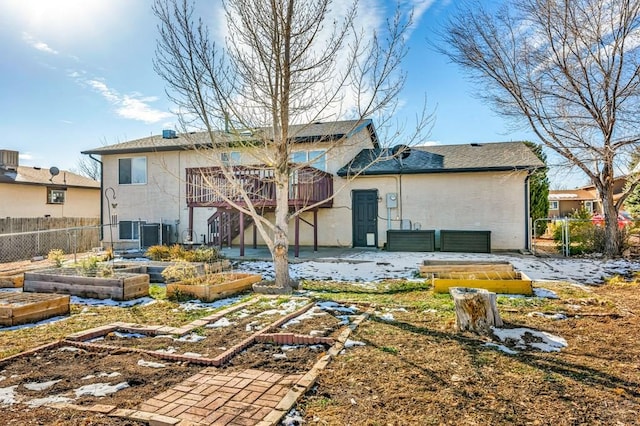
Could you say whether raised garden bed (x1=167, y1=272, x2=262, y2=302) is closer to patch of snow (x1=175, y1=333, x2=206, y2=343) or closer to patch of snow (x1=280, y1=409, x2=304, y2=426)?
patch of snow (x1=175, y1=333, x2=206, y2=343)

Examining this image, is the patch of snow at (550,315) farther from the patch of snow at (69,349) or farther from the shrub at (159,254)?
the shrub at (159,254)

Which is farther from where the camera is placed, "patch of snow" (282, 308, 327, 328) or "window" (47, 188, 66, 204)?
"window" (47, 188, 66, 204)

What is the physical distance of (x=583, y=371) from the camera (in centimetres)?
322

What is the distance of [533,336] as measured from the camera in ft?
13.7

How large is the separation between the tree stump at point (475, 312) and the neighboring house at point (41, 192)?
2038 cm

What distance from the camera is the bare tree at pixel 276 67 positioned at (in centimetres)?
615

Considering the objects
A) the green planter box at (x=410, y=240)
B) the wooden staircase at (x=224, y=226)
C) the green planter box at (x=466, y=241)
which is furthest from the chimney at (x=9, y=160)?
the green planter box at (x=466, y=241)

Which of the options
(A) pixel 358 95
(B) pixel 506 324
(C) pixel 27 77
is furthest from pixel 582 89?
(C) pixel 27 77

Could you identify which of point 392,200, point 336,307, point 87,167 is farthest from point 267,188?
point 87,167

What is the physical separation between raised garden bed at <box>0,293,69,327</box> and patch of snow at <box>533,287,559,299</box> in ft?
22.9

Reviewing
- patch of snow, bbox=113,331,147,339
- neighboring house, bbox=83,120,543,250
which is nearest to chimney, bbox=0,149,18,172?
neighboring house, bbox=83,120,543,250

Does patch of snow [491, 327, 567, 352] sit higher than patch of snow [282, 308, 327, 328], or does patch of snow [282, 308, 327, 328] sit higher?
patch of snow [282, 308, 327, 328]

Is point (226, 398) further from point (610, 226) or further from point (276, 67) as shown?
point (610, 226)

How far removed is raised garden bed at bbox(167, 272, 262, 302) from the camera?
630cm
